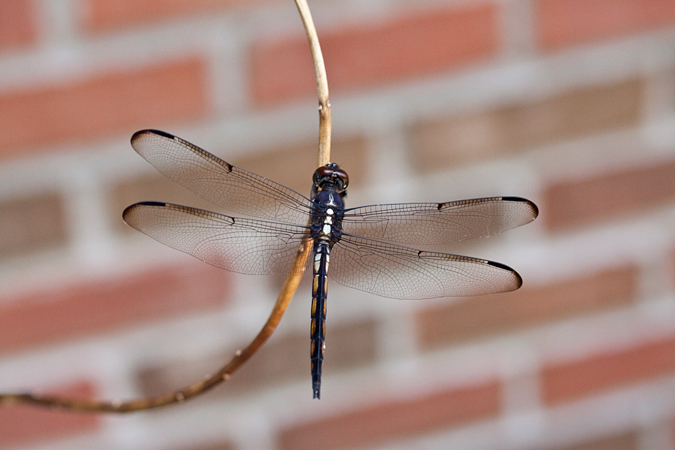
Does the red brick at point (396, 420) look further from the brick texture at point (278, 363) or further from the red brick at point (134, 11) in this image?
the red brick at point (134, 11)

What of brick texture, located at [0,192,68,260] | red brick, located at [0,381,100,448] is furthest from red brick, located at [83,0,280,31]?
red brick, located at [0,381,100,448]

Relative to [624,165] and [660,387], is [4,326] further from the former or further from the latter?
[660,387]

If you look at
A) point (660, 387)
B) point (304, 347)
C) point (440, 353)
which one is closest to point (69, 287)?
point (304, 347)

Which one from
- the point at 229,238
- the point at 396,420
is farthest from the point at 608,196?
the point at 229,238

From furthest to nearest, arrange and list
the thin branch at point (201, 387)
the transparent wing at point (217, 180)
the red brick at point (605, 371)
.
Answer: the red brick at point (605, 371), the transparent wing at point (217, 180), the thin branch at point (201, 387)

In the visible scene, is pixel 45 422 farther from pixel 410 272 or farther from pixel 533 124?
pixel 533 124

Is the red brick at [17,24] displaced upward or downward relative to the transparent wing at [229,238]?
upward

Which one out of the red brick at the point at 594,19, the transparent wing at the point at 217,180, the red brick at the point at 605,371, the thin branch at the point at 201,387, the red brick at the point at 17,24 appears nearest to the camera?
the thin branch at the point at 201,387

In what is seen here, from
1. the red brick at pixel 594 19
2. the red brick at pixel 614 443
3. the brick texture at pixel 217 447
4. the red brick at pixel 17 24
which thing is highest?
the red brick at pixel 594 19

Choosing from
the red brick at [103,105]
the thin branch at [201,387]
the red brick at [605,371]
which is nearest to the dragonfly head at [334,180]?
the thin branch at [201,387]
